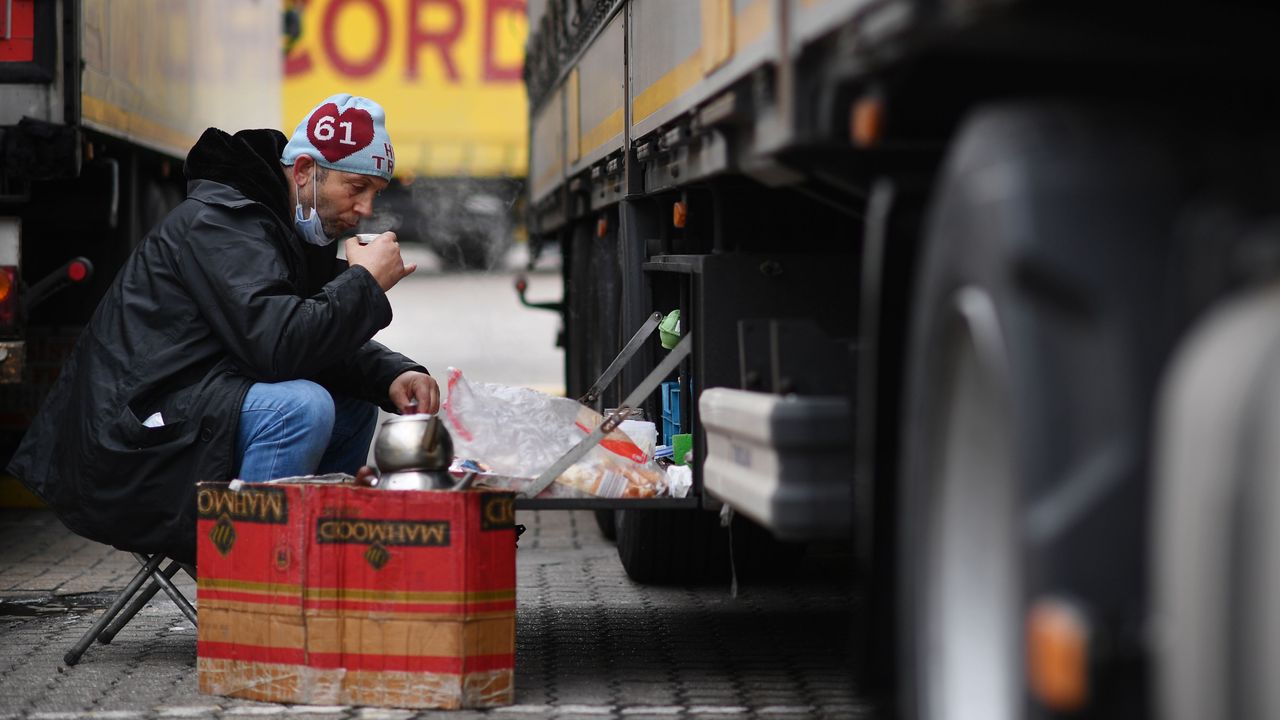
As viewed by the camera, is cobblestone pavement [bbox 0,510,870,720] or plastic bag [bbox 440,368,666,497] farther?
plastic bag [bbox 440,368,666,497]

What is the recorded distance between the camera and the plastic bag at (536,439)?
516 centimetres

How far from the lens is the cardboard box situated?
4535mm

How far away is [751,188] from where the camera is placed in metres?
5.04

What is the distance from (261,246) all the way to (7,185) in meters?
2.82

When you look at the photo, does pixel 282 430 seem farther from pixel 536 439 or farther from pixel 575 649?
pixel 575 649

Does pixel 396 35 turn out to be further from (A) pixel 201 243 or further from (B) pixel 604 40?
(A) pixel 201 243

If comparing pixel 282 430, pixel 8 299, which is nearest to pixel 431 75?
pixel 8 299

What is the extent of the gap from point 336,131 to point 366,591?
1494mm

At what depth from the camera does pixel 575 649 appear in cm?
565

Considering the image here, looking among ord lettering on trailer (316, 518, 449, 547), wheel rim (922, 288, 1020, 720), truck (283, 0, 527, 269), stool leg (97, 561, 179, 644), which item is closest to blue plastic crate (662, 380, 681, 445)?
ord lettering on trailer (316, 518, 449, 547)

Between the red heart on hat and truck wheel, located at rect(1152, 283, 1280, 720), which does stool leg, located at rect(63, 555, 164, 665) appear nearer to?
the red heart on hat

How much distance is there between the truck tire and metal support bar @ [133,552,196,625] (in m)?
3.31

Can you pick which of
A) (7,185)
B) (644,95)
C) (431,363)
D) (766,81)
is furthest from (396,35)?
A: (766,81)

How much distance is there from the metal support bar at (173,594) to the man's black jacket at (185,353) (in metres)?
0.17
